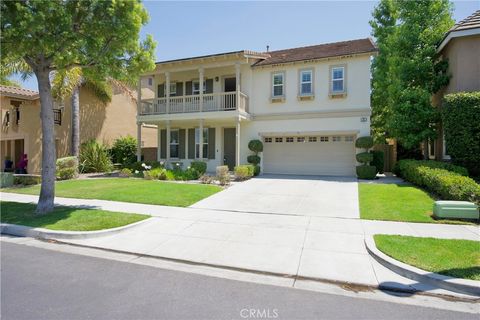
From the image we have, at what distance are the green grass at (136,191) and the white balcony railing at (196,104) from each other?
20.9ft

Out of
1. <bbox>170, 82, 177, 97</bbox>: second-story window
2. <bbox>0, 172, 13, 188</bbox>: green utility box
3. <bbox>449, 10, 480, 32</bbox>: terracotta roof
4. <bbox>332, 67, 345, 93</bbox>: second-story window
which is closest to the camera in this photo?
<bbox>449, 10, 480, 32</bbox>: terracotta roof

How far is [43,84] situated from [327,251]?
9.35 m

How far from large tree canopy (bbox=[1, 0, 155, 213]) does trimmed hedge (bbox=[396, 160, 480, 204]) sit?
10.2 meters

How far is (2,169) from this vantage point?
2461cm

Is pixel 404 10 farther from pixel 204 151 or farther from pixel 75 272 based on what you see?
pixel 75 272

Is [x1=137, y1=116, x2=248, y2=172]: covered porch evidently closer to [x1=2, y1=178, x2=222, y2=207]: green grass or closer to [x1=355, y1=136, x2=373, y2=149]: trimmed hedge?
[x1=2, y1=178, x2=222, y2=207]: green grass

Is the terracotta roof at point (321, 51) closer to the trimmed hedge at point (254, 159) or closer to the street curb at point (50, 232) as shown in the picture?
the trimmed hedge at point (254, 159)

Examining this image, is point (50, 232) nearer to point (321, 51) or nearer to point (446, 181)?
point (446, 181)

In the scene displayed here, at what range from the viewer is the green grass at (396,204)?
8672 mm

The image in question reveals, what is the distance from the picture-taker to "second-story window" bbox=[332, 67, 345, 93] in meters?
17.8

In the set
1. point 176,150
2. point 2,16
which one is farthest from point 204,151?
point 2,16

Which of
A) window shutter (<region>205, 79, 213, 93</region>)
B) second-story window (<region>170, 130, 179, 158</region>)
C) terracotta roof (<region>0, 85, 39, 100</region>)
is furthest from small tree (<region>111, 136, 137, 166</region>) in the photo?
window shutter (<region>205, 79, 213, 93</region>)

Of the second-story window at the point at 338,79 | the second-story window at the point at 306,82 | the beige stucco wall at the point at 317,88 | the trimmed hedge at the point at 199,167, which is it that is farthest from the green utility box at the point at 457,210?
the trimmed hedge at the point at 199,167

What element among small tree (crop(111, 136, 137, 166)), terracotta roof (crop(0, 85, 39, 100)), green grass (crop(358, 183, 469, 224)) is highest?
terracotta roof (crop(0, 85, 39, 100))
